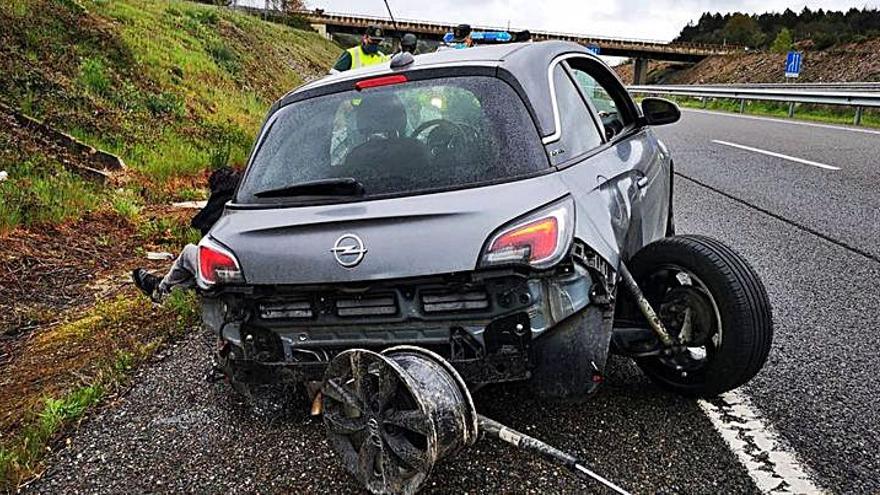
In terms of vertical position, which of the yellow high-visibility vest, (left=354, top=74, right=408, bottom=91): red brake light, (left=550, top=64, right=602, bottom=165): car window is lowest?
the yellow high-visibility vest

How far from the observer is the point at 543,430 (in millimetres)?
2852

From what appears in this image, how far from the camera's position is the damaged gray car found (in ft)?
8.09

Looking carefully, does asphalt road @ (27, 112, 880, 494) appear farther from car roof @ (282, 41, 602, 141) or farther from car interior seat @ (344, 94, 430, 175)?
car roof @ (282, 41, 602, 141)

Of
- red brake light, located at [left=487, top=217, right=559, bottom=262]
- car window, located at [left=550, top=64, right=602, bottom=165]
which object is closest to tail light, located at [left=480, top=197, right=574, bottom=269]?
red brake light, located at [left=487, top=217, right=559, bottom=262]

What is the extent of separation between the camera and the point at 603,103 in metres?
4.37

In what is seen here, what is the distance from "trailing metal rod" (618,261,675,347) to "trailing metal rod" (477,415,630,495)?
696 mm

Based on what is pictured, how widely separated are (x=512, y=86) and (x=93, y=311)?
3.24 meters

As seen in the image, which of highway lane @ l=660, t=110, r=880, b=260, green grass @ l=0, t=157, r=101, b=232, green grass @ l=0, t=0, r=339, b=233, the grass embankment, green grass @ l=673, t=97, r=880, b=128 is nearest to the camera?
the grass embankment


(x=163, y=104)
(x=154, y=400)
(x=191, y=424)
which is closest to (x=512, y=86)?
(x=191, y=424)

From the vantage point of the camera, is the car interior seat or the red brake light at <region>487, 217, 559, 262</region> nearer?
the red brake light at <region>487, 217, 559, 262</region>

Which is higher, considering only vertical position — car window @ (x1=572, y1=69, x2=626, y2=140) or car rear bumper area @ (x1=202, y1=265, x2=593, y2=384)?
car window @ (x1=572, y1=69, x2=626, y2=140)

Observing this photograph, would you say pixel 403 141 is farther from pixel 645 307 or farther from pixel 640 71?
pixel 640 71

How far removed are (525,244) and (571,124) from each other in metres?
0.93

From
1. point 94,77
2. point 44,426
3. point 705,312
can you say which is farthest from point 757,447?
point 94,77
